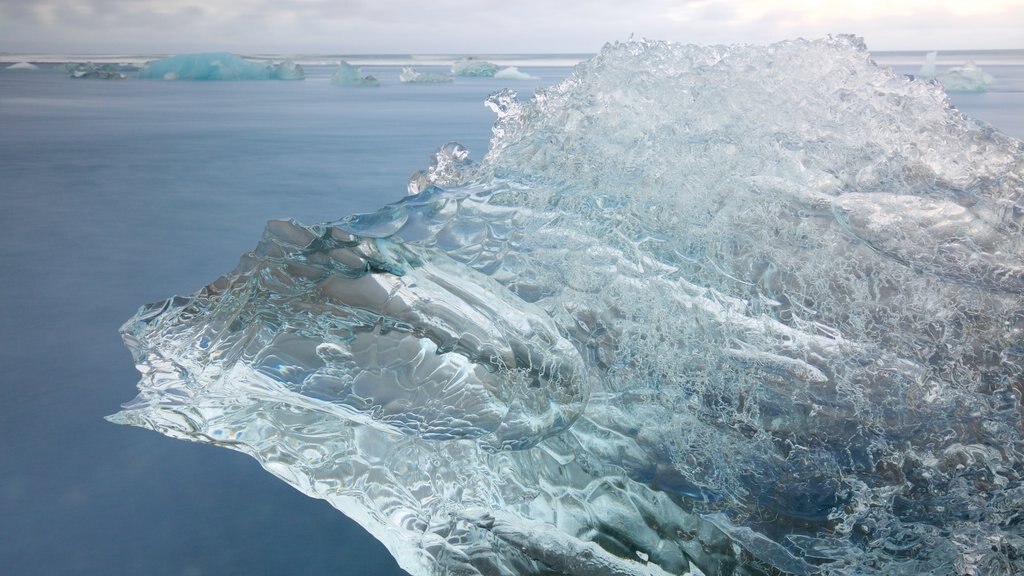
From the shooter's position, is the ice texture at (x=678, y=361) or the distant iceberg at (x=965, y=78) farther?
the distant iceberg at (x=965, y=78)

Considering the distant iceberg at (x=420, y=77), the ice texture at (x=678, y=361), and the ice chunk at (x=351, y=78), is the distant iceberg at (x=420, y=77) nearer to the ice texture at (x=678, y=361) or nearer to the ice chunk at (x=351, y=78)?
the ice chunk at (x=351, y=78)

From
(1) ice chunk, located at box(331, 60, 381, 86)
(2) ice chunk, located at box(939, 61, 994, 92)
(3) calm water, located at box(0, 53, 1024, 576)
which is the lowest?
(3) calm water, located at box(0, 53, 1024, 576)

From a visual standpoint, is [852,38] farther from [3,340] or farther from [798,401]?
[3,340]

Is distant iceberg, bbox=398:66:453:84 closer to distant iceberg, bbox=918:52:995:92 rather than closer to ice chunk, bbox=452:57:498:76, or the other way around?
ice chunk, bbox=452:57:498:76

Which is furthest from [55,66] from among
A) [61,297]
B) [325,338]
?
[325,338]

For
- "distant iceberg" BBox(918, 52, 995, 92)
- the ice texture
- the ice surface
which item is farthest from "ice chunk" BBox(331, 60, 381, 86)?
the ice texture

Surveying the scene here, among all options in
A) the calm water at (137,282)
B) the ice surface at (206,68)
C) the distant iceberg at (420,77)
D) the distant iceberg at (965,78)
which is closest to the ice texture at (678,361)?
the calm water at (137,282)
